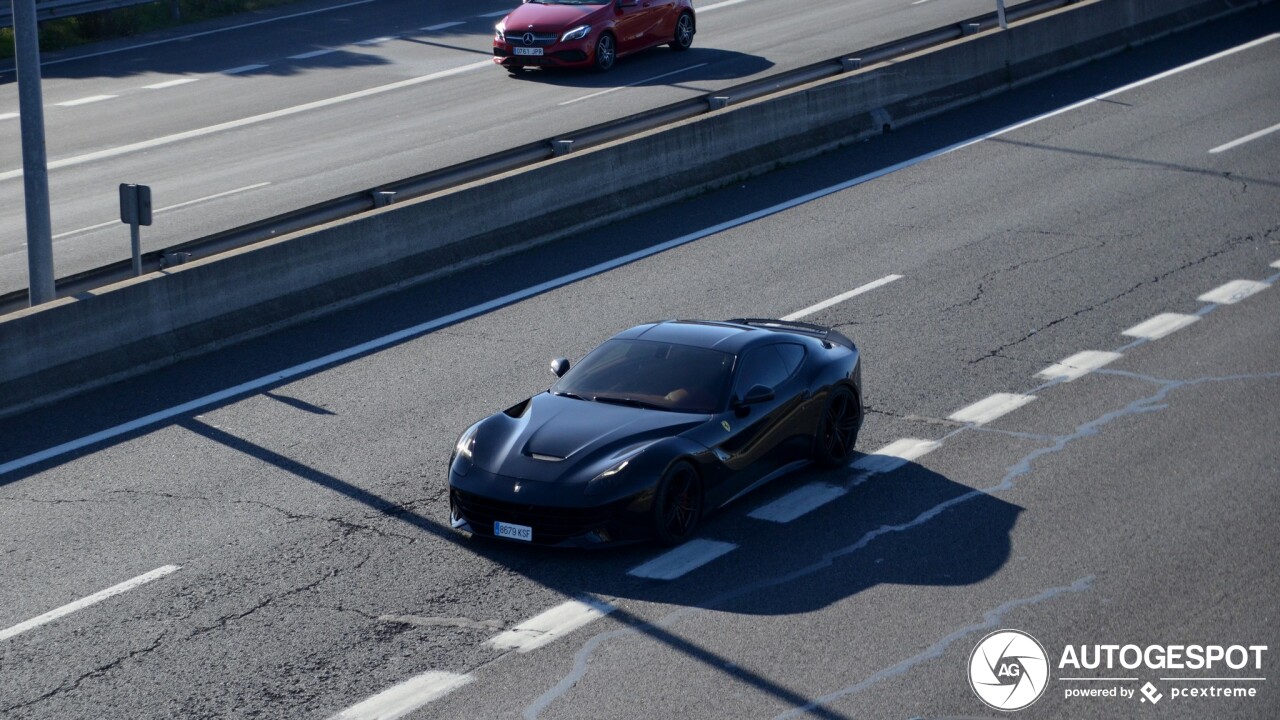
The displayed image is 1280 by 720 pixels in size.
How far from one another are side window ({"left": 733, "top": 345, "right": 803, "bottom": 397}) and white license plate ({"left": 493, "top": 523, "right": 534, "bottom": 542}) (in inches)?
74.4

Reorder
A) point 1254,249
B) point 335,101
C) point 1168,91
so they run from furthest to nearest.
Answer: point 335,101 → point 1168,91 → point 1254,249

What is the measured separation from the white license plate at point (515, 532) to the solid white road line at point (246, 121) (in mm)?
14830

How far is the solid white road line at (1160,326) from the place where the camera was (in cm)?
1352

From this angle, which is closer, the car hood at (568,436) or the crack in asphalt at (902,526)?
the crack in asphalt at (902,526)

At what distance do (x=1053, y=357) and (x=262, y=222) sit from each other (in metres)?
8.33

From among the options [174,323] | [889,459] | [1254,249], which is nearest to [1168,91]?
[1254,249]

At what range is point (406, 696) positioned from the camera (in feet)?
24.5

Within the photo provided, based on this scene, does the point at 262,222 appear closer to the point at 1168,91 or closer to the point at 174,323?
the point at 174,323

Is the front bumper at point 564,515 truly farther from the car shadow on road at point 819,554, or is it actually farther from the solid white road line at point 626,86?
the solid white road line at point 626,86

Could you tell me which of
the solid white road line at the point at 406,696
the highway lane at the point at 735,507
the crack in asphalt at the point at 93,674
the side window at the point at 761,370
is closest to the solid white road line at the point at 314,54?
the highway lane at the point at 735,507

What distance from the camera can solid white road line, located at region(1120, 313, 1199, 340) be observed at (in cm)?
1352

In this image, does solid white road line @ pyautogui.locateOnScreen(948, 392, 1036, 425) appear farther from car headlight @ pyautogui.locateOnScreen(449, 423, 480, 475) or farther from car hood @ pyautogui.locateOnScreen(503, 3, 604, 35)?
car hood @ pyautogui.locateOnScreen(503, 3, 604, 35)

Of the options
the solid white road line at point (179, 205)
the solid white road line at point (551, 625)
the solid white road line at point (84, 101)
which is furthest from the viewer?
the solid white road line at point (84, 101)

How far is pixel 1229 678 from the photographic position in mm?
7406
